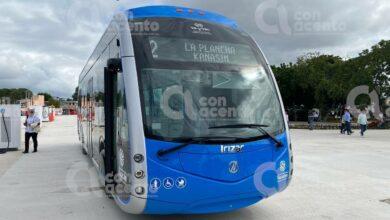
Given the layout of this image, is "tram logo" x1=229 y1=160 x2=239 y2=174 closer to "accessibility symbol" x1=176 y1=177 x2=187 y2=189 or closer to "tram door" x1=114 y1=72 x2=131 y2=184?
"accessibility symbol" x1=176 y1=177 x2=187 y2=189

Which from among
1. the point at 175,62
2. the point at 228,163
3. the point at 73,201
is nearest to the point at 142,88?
the point at 175,62

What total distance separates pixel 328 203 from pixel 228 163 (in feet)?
8.81

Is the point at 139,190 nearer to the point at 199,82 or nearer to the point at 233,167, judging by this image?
the point at 233,167

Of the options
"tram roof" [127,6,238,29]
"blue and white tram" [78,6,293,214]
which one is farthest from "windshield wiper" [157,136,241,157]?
"tram roof" [127,6,238,29]

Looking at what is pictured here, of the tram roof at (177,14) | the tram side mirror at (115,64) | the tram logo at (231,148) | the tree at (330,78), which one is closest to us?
the tram logo at (231,148)

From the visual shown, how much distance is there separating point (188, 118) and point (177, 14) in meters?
1.75

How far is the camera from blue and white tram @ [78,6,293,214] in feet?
17.2

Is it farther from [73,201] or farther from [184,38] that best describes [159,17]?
[73,201]

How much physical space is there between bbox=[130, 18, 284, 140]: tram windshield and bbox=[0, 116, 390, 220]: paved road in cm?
166

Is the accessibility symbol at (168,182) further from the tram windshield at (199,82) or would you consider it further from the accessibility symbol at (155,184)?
the tram windshield at (199,82)

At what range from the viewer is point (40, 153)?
50.9 feet

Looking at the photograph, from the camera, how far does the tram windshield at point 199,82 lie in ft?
17.8

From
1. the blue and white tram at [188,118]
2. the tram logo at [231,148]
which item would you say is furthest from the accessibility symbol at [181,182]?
the tram logo at [231,148]

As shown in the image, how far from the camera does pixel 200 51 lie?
5.95m
